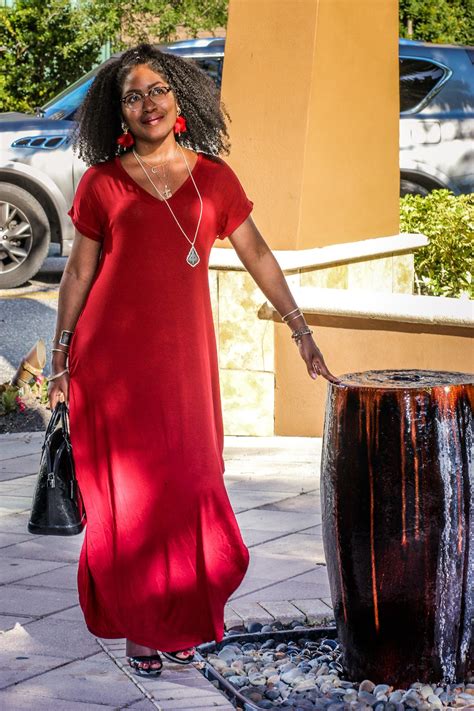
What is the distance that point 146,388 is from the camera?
3.96 meters

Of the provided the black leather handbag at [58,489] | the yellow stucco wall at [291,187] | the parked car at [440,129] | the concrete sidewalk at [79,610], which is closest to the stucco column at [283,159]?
the yellow stucco wall at [291,187]

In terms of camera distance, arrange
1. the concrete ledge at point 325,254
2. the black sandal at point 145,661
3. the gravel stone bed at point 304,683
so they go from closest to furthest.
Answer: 1. the gravel stone bed at point 304,683
2. the black sandal at point 145,661
3. the concrete ledge at point 325,254

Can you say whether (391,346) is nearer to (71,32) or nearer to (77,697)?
(77,697)

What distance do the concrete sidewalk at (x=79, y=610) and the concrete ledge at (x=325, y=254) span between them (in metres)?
1.10

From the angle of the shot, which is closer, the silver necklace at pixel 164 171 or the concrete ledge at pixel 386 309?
the silver necklace at pixel 164 171

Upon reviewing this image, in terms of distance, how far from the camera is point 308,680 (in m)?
3.89

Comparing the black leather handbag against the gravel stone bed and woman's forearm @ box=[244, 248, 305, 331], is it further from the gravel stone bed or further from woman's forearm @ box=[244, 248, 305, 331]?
woman's forearm @ box=[244, 248, 305, 331]

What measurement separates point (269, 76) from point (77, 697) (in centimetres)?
462

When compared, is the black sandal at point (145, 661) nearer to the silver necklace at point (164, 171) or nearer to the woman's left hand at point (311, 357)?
the woman's left hand at point (311, 357)

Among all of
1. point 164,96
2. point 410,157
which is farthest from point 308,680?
point 410,157

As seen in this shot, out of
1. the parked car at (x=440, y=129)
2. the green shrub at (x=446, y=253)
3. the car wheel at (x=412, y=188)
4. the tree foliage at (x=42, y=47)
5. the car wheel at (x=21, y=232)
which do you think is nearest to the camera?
the green shrub at (x=446, y=253)

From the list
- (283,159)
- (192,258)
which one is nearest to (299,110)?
(283,159)

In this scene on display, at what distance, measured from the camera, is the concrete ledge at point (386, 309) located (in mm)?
7086

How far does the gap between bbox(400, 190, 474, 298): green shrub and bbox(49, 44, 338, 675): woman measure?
18.6 feet
